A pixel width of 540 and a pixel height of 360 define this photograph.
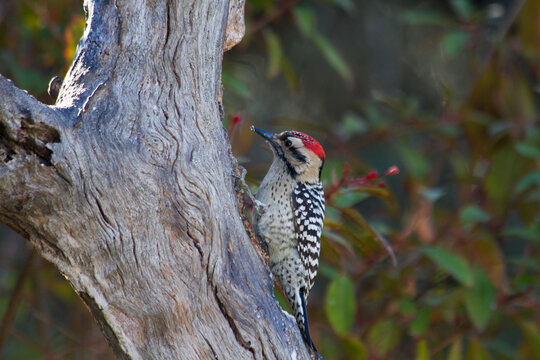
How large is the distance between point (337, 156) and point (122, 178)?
9.94 feet

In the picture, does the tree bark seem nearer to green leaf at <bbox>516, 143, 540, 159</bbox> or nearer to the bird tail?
the bird tail

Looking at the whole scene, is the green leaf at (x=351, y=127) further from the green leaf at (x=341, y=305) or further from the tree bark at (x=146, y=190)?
the tree bark at (x=146, y=190)

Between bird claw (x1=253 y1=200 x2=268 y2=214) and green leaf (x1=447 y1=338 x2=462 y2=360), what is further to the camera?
green leaf (x1=447 y1=338 x2=462 y2=360)

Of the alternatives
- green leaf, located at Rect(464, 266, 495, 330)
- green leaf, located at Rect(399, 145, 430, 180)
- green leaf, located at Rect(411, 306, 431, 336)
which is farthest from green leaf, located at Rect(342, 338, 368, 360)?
green leaf, located at Rect(399, 145, 430, 180)

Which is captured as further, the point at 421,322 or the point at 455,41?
the point at 455,41

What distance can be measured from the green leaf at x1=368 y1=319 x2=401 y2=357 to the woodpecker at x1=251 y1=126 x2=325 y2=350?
112 cm

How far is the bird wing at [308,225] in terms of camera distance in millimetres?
3287

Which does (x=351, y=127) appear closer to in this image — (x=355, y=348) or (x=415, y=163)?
(x=415, y=163)

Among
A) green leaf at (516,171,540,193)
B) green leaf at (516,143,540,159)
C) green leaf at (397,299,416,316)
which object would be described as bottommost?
green leaf at (397,299,416,316)

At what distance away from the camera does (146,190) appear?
212cm

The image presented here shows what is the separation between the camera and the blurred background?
12.6 feet

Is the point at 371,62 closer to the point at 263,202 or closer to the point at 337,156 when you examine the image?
the point at 337,156

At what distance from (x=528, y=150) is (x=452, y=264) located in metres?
1.11

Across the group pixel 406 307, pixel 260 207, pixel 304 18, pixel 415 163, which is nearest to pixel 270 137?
pixel 260 207
